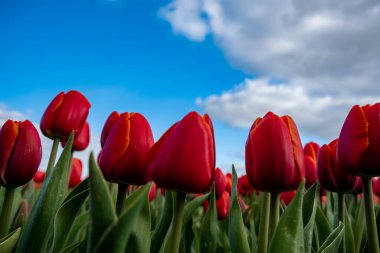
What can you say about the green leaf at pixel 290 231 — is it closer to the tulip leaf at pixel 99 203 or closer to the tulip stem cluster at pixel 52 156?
the tulip leaf at pixel 99 203

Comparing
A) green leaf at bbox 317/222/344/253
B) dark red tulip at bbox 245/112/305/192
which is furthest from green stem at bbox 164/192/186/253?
green leaf at bbox 317/222/344/253

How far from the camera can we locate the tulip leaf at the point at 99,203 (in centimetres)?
96

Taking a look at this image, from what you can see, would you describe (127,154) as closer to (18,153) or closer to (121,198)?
(121,198)

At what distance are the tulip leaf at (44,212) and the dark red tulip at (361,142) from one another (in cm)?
108

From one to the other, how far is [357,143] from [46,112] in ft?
5.47

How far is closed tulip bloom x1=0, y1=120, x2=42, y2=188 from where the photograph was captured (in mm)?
1689

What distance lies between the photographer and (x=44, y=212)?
55.5 inches

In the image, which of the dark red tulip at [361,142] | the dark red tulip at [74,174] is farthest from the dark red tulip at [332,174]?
the dark red tulip at [74,174]

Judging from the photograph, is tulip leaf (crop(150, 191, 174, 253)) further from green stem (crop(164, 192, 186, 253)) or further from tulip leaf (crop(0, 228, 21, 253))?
tulip leaf (crop(0, 228, 21, 253))

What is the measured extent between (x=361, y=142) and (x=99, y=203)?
107cm

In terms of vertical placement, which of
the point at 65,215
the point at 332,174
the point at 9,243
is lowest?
the point at 9,243

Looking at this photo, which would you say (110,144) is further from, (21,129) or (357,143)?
(357,143)

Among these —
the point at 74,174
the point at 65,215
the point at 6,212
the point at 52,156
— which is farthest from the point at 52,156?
the point at 74,174

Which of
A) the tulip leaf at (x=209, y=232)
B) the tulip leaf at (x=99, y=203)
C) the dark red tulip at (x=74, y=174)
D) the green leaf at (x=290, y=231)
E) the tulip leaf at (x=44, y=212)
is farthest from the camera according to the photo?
the dark red tulip at (x=74, y=174)
